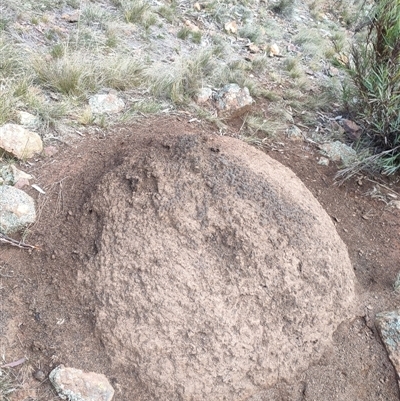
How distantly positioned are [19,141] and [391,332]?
7.20ft

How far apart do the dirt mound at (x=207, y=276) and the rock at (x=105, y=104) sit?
111 cm

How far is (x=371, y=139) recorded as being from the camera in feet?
11.9

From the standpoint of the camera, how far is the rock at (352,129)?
149 inches

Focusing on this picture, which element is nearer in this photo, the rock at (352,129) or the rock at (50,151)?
the rock at (50,151)

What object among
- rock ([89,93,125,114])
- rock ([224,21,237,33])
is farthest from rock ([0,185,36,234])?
rock ([224,21,237,33])

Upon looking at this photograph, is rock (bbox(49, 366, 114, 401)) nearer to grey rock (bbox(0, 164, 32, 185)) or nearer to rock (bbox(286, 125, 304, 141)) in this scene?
grey rock (bbox(0, 164, 32, 185))

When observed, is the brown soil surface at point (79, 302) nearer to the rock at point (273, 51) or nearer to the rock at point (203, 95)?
the rock at point (203, 95)

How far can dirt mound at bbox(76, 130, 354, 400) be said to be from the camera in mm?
1977

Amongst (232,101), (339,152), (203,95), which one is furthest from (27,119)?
(339,152)

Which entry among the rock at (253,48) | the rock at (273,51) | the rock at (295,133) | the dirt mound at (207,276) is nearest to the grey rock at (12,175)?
the dirt mound at (207,276)

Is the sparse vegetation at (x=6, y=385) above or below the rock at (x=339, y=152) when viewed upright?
below

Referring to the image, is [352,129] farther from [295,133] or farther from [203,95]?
[203,95]

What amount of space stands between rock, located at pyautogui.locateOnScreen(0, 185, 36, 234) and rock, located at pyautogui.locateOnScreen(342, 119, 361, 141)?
251 cm

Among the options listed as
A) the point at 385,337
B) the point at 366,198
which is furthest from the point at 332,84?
the point at 385,337
